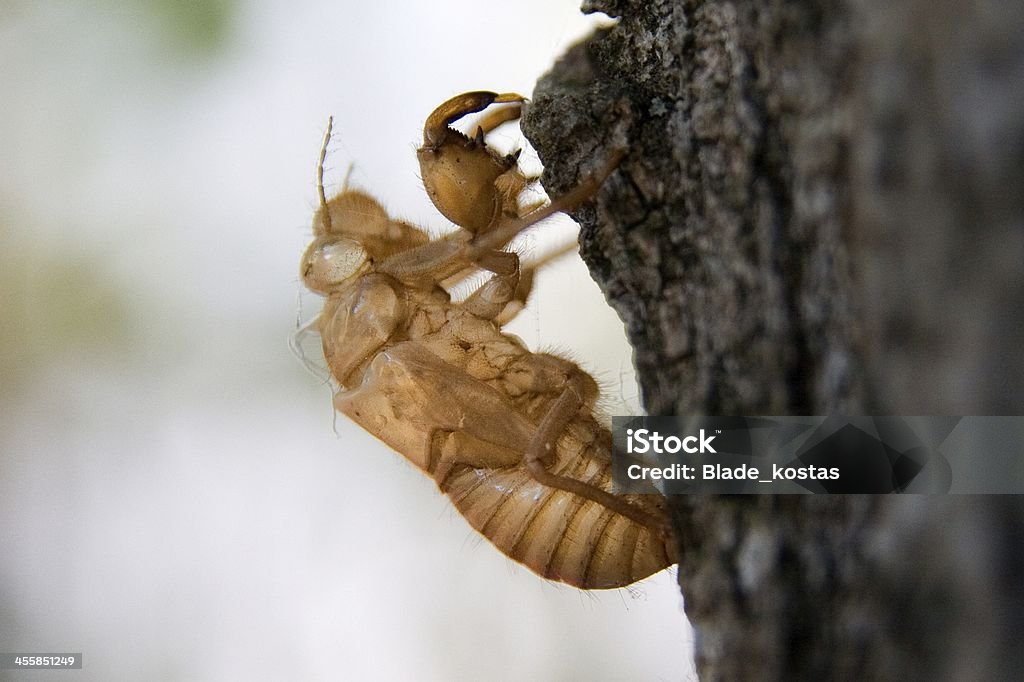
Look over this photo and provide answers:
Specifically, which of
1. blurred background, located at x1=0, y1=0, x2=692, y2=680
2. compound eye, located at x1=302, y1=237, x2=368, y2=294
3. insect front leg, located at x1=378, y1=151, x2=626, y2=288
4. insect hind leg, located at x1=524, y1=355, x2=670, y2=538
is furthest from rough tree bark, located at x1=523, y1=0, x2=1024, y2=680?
blurred background, located at x1=0, y1=0, x2=692, y2=680

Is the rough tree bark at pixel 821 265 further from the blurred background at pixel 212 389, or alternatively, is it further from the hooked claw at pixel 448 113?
the blurred background at pixel 212 389

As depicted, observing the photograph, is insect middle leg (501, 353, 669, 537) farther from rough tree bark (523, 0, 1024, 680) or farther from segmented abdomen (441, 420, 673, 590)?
rough tree bark (523, 0, 1024, 680)

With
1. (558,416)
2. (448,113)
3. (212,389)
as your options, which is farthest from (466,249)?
(212,389)

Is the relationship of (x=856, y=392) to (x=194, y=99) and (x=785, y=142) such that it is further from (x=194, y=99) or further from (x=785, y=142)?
(x=194, y=99)

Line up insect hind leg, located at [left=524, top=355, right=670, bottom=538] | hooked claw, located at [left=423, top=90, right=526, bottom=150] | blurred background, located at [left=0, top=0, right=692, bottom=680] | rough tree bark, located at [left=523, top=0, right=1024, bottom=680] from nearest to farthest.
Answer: rough tree bark, located at [left=523, top=0, right=1024, bottom=680], insect hind leg, located at [left=524, top=355, right=670, bottom=538], hooked claw, located at [left=423, top=90, right=526, bottom=150], blurred background, located at [left=0, top=0, right=692, bottom=680]

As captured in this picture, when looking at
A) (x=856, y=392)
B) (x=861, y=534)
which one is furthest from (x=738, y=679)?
(x=856, y=392)
